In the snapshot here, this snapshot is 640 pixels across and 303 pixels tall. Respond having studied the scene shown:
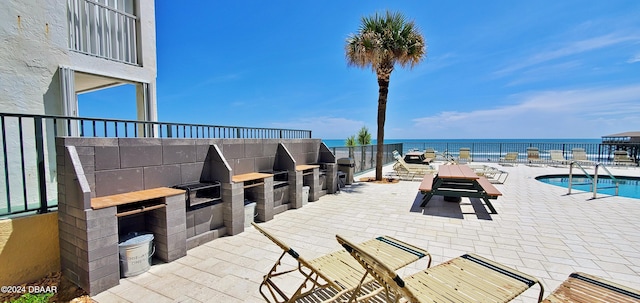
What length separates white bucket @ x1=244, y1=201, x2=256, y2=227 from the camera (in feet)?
14.5

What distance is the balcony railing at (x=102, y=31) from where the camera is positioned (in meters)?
A: 4.91

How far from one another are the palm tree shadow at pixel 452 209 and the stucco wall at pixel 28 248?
19.2ft

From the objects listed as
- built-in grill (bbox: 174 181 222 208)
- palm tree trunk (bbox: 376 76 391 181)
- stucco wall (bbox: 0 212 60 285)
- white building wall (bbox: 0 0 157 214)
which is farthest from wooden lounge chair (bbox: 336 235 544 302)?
palm tree trunk (bbox: 376 76 391 181)

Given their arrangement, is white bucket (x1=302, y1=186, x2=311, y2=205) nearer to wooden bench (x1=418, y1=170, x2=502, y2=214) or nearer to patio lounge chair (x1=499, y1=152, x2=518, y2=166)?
wooden bench (x1=418, y1=170, x2=502, y2=214)

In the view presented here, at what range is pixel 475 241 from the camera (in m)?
3.82

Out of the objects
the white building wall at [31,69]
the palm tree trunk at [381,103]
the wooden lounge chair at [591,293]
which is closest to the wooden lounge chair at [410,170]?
the palm tree trunk at [381,103]

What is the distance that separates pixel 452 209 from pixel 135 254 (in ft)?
19.7

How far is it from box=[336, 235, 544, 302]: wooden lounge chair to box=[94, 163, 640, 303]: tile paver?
823mm

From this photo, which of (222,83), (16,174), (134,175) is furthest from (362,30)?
(222,83)

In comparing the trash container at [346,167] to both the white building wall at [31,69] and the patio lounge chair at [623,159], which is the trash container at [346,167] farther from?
the patio lounge chair at [623,159]

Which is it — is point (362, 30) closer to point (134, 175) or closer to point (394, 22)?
point (394, 22)

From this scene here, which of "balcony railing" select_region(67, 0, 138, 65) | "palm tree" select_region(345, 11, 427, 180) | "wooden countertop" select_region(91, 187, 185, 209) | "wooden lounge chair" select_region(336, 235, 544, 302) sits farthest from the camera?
"palm tree" select_region(345, 11, 427, 180)

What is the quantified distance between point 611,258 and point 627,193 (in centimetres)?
785

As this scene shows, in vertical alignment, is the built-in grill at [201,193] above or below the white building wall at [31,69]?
below
